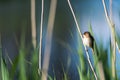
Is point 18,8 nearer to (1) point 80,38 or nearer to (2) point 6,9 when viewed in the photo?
(2) point 6,9

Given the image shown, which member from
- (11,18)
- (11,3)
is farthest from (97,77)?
(11,3)

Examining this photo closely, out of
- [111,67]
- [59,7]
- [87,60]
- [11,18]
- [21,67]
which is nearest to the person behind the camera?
[21,67]

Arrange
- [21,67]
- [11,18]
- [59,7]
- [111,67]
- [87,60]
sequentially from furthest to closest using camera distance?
[59,7], [11,18], [87,60], [111,67], [21,67]

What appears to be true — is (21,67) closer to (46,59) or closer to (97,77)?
(46,59)

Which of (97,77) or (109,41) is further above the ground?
(109,41)

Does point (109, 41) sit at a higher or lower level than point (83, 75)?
higher

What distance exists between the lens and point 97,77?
50.5 inches

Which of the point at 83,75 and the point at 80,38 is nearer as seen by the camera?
the point at 83,75

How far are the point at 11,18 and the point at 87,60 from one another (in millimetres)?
5561

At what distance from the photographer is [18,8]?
25.1 feet

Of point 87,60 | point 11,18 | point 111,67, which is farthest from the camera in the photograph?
point 11,18

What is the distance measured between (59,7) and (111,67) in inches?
244

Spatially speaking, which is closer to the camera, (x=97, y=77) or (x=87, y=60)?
(x=97, y=77)

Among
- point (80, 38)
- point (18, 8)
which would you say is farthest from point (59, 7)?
point (80, 38)
